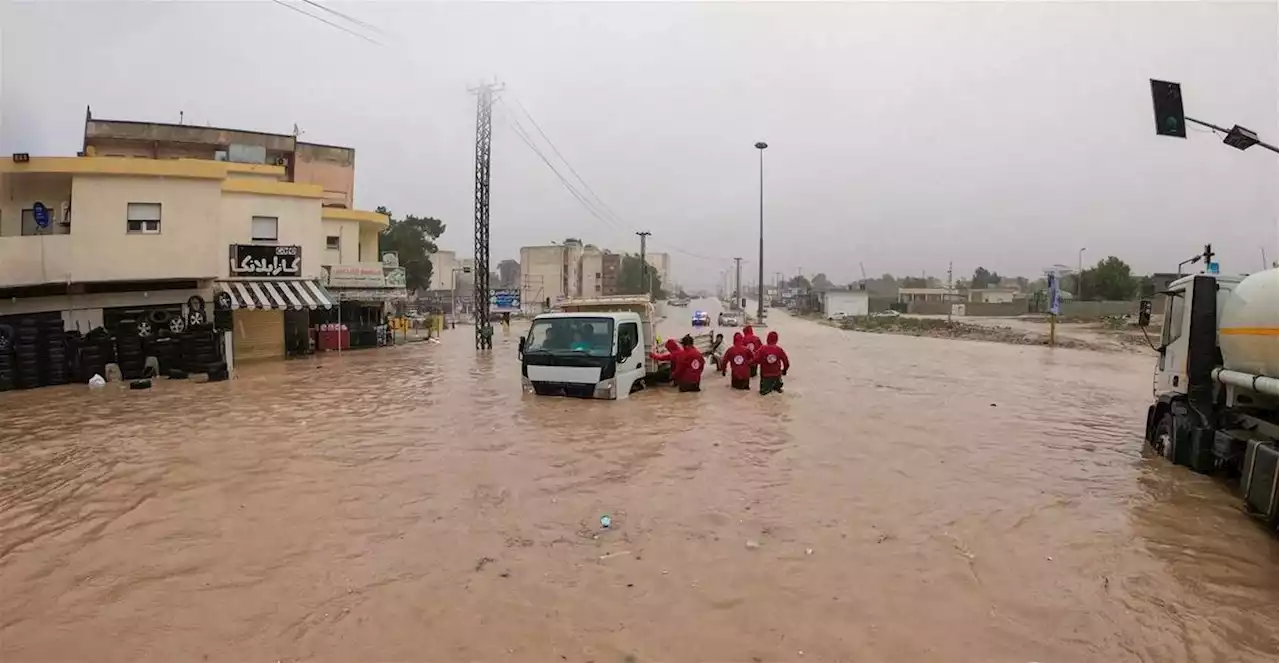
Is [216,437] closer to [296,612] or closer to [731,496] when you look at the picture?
[296,612]

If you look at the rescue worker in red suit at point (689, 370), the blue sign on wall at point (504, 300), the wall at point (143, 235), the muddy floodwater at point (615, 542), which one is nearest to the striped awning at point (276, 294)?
the wall at point (143, 235)

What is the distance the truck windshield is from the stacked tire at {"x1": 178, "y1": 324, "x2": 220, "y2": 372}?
9690mm

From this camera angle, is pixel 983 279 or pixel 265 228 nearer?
pixel 265 228

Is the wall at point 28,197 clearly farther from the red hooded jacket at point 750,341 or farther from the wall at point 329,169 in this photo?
the red hooded jacket at point 750,341

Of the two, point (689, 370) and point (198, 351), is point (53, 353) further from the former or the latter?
point (689, 370)

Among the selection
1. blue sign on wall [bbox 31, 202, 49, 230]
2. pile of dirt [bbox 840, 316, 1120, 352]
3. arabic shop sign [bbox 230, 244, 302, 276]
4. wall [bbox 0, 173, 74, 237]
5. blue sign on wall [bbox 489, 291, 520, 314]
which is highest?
wall [bbox 0, 173, 74, 237]

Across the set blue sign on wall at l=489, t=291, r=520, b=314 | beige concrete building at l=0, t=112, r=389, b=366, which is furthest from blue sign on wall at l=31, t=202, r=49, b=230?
blue sign on wall at l=489, t=291, r=520, b=314

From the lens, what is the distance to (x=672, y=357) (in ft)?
49.9

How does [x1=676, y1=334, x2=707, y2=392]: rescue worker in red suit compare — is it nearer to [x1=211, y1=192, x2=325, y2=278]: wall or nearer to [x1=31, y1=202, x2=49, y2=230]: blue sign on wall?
[x1=211, y1=192, x2=325, y2=278]: wall

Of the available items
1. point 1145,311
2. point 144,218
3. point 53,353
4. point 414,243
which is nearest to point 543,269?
point 414,243

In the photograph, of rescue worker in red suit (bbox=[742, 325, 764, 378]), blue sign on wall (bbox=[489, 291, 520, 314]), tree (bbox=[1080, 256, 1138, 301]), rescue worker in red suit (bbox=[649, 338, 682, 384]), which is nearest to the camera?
rescue worker in red suit (bbox=[649, 338, 682, 384])

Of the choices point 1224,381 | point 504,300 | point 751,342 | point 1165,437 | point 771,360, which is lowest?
point 1165,437

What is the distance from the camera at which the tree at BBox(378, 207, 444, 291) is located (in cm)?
5722

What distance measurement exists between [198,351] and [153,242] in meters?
3.12
